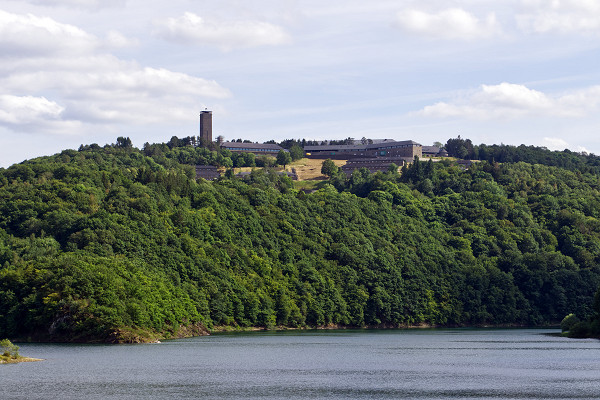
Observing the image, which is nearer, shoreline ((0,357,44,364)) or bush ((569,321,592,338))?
shoreline ((0,357,44,364))

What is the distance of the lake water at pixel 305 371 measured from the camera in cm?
6875

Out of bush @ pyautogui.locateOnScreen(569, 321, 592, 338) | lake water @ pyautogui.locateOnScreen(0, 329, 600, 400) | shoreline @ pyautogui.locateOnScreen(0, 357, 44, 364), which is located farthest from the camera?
bush @ pyautogui.locateOnScreen(569, 321, 592, 338)

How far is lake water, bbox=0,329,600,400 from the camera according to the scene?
2707 inches

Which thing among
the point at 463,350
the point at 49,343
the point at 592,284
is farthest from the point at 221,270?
the point at 592,284

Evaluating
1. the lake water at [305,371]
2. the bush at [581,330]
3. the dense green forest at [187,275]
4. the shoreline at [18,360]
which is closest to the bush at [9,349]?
the shoreline at [18,360]

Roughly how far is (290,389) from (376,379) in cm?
1039

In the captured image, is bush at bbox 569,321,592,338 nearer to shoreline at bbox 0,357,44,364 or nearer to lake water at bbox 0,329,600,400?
lake water at bbox 0,329,600,400

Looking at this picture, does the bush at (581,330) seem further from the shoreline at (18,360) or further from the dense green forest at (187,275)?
the shoreline at (18,360)

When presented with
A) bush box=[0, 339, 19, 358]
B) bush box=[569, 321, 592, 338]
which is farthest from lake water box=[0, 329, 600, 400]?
bush box=[569, 321, 592, 338]

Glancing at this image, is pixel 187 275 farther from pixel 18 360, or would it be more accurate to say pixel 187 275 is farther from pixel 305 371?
pixel 305 371

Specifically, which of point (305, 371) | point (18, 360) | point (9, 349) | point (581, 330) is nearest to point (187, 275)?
point (9, 349)

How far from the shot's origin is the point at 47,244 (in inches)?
5743

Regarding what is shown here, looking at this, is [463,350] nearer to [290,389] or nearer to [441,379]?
[441,379]

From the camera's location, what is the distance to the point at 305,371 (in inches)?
3319
